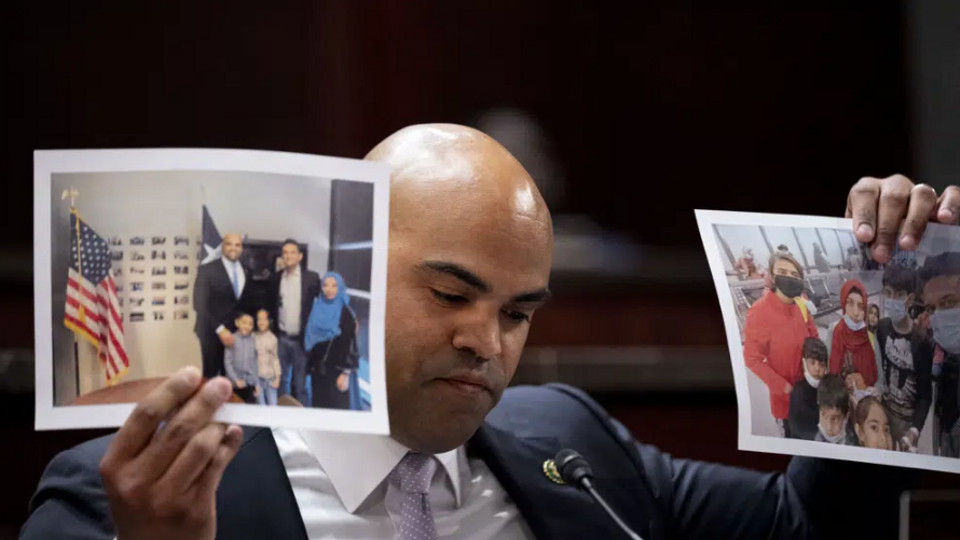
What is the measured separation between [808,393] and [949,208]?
0.38 metres

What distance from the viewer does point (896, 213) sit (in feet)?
5.32

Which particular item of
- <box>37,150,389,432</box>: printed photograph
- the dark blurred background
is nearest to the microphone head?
<box>37,150,389,432</box>: printed photograph

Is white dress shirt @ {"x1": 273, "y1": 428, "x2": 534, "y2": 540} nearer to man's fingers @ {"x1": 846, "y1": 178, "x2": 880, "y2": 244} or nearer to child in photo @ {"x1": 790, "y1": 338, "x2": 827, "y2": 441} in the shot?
child in photo @ {"x1": 790, "y1": 338, "x2": 827, "y2": 441}

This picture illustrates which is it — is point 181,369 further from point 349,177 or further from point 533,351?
point 533,351

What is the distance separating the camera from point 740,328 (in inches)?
61.9

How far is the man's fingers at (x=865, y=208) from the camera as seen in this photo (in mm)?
1625

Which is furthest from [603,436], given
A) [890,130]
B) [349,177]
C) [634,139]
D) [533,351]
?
[890,130]

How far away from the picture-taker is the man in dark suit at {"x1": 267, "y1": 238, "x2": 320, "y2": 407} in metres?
1.21

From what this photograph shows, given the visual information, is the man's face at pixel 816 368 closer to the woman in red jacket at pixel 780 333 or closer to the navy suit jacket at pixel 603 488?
the woman in red jacket at pixel 780 333

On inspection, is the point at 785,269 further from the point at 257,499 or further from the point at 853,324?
the point at 257,499

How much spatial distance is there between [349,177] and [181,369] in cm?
30

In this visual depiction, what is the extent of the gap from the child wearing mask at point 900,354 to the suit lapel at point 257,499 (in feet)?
3.16

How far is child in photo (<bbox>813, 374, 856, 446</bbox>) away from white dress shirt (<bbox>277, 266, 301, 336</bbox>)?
2.87 feet

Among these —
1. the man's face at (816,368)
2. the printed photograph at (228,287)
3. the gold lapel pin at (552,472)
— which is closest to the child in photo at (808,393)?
the man's face at (816,368)
